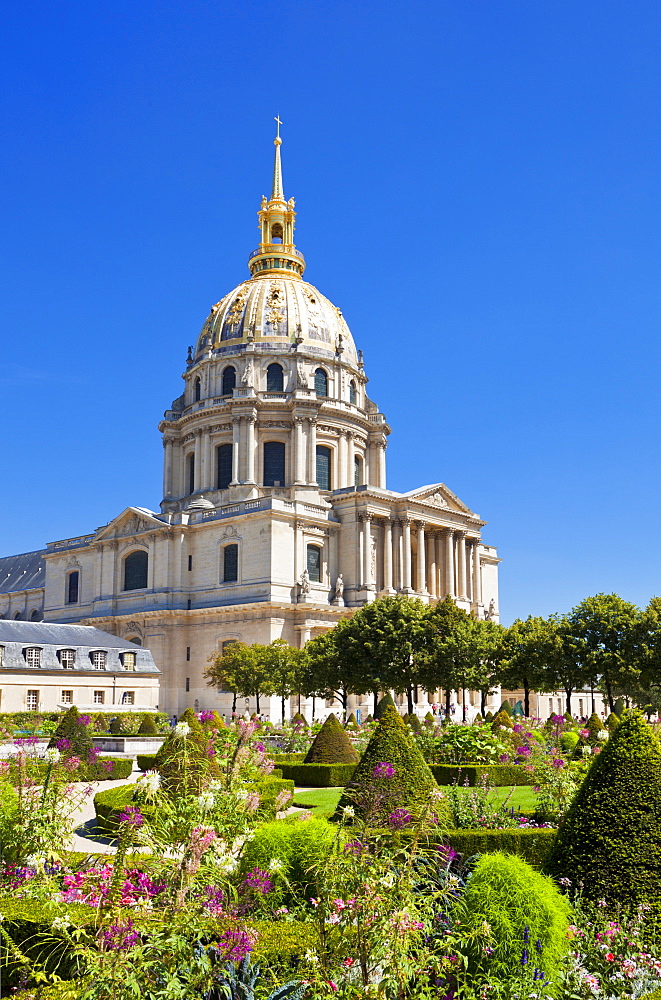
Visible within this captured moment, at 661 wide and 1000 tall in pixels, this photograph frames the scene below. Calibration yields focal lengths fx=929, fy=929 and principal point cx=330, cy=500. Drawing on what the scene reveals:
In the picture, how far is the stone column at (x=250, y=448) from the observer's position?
71812mm

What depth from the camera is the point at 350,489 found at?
229ft

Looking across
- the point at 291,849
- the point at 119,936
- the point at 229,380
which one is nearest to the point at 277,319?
the point at 229,380

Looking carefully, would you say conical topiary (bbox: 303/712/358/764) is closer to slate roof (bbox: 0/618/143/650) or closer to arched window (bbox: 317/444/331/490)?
slate roof (bbox: 0/618/143/650)

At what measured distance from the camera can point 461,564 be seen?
71.8 meters

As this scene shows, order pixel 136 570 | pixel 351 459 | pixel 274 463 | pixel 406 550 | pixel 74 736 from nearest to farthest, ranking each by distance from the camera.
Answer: pixel 74 736 → pixel 406 550 → pixel 136 570 → pixel 274 463 → pixel 351 459

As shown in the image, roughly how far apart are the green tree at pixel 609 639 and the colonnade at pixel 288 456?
2850cm

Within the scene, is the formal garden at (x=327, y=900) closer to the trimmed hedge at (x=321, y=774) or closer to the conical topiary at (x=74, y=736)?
the trimmed hedge at (x=321, y=774)

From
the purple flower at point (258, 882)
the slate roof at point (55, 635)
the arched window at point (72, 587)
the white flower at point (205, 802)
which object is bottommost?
the purple flower at point (258, 882)

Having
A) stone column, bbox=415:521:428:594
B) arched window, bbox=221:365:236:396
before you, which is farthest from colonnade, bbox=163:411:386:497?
stone column, bbox=415:521:428:594

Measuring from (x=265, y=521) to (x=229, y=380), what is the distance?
1861cm

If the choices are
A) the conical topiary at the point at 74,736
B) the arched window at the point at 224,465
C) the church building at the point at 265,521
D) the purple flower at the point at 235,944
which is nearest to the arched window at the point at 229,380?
the church building at the point at 265,521

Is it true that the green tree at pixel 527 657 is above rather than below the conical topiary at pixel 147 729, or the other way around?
above

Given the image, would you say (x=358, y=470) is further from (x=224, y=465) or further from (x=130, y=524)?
(x=130, y=524)

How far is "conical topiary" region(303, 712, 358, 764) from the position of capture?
26.1 meters
